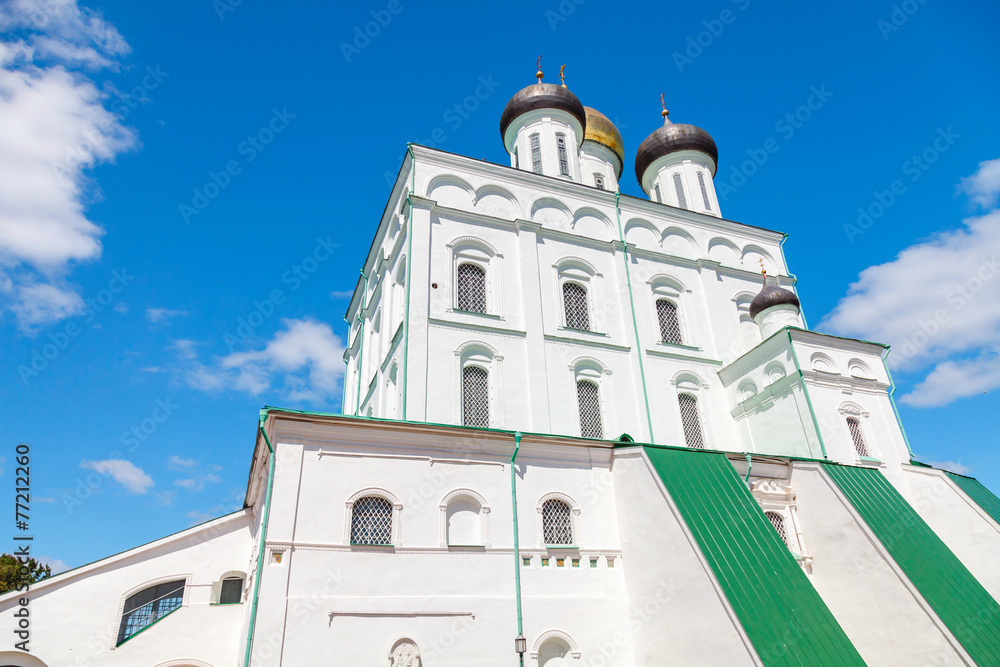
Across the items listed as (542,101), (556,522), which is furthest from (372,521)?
(542,101)

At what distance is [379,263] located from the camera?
1873 centimetres

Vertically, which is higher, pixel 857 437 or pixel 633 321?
pixel 633 321

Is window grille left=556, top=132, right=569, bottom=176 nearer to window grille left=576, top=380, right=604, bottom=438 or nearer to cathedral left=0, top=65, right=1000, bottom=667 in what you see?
cathedral left=0, top=65, right=1000, bottom=667

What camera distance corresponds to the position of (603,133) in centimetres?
2422

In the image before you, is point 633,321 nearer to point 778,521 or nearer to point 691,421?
point 691,421

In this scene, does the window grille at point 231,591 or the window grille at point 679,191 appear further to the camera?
the window grille at point 679,191

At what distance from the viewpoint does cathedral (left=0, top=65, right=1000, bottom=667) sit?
920 centimetres

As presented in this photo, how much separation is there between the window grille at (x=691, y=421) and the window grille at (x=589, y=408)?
2.28 m

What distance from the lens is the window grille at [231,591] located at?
1070cm

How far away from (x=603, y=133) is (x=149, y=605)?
20803 mm

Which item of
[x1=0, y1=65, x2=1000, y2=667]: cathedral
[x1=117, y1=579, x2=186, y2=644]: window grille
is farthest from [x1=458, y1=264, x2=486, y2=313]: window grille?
[x1=117, y1=579, x2=186, y2=644]: window grille

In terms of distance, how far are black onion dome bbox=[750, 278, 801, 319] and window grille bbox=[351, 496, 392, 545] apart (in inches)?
454

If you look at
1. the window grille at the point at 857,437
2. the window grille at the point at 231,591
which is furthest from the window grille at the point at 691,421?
the window grille at the point at 231,591

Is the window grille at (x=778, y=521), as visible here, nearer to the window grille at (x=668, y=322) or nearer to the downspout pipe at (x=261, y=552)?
the window grille at (x=668, y=322)
